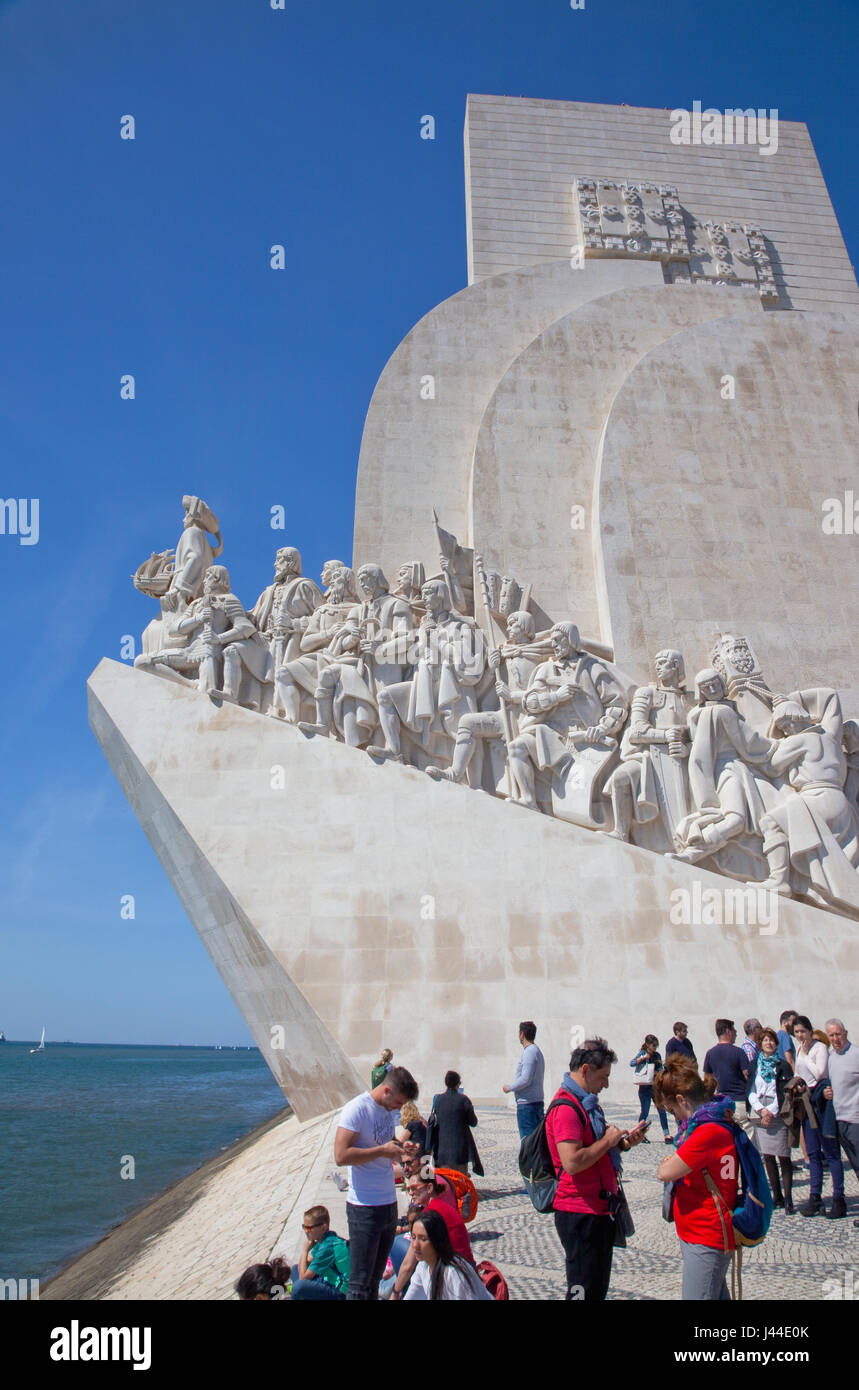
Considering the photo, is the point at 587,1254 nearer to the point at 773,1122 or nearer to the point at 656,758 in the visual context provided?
the point at 773,1122

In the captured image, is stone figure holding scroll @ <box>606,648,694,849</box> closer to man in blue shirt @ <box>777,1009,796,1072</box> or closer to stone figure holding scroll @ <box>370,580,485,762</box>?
stone figure holding scroll @ <box>370,580,485,762</box>

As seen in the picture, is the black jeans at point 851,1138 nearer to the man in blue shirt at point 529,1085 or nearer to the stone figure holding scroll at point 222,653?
the man in blue shirt at point 529,1085

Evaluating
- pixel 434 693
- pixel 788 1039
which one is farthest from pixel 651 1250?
pixel 434 693

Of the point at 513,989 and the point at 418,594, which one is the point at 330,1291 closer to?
the point at 513,989

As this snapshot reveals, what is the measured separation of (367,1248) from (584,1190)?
2.41ft

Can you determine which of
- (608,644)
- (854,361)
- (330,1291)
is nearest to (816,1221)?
(330,1291)

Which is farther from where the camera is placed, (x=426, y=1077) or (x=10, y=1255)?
(x=10, y=1255)

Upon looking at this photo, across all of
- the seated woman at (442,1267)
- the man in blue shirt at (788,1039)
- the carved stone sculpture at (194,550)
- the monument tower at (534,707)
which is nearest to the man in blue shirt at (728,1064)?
the man in blue shirt at (788,1039)

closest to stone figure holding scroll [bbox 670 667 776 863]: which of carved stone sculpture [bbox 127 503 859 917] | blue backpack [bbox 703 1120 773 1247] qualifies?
carved stone sculpture [bbox 127 503 859 917]

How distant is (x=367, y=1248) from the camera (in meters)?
2.58

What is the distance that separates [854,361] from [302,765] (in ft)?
30.6

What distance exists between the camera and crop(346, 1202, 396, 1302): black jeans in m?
2.57

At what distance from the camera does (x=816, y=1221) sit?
3857mm

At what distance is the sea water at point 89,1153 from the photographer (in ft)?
30.5
